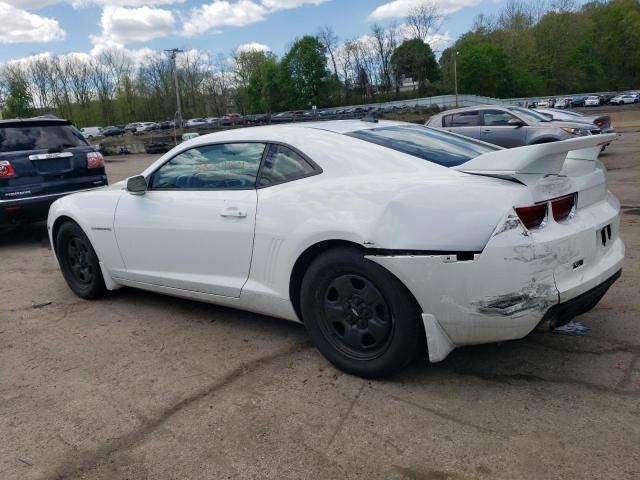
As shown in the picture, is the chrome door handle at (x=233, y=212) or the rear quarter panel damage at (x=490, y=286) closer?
the rear quarter panel damage at (x=490, y=286)

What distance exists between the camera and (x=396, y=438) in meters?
Result: 2.46

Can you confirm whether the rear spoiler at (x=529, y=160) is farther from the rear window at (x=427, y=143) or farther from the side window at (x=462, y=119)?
the side window at (x=462, y=119)

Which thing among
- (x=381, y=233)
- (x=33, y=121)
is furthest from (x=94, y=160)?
(x=381, y=233)

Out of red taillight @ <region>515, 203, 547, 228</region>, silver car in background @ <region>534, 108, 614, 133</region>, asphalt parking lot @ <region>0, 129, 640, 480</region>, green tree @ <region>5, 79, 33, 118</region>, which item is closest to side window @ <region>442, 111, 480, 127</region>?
silver car in background @ <region>534, 108, 614, 133</region>

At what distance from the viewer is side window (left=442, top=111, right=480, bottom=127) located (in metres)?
12.8

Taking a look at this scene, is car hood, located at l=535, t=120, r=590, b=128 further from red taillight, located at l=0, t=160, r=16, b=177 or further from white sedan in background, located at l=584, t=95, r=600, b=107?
white sedan in background, located at l=584, t=95, r=600, b=107

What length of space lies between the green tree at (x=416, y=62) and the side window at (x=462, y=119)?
91122 mm

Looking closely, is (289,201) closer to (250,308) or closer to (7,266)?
(250,308)

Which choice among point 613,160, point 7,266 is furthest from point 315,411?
point 613,160

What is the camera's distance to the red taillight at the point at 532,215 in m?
2.51

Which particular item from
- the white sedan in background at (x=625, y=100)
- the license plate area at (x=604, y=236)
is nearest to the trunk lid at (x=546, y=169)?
the license plate area at (x=604, y=236)

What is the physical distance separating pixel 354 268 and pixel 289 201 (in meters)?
0.61

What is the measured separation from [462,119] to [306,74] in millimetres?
92345

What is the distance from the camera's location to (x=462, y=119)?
1312 centimetres
